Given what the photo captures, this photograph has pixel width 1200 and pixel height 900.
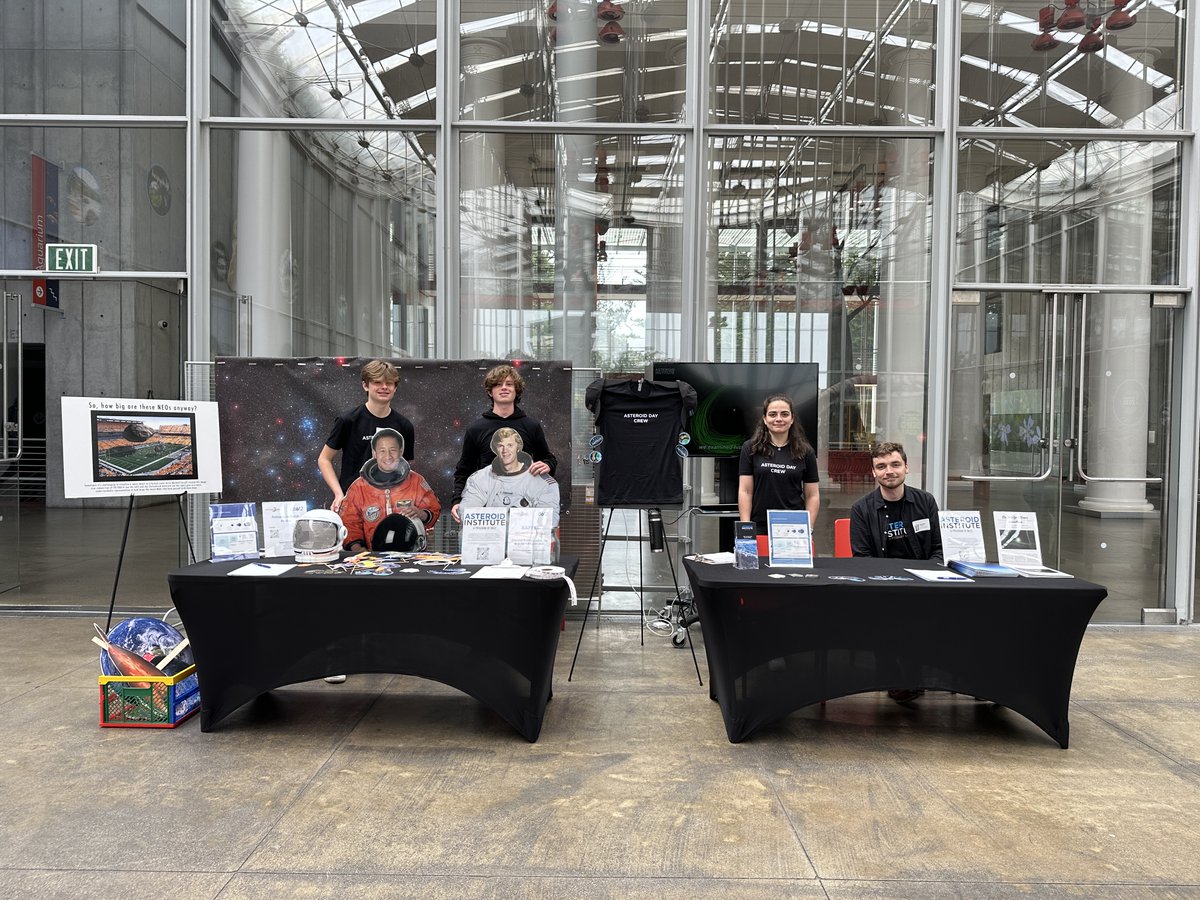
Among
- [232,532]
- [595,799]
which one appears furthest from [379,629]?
[595,799]

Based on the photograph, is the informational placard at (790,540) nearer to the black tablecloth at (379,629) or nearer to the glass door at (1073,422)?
the black tablecloth at (379,629)

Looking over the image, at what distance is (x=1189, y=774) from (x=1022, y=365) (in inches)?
142

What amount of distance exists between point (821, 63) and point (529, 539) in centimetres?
462

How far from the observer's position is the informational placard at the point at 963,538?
4129 millimetres

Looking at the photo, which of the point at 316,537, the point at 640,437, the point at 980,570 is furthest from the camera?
the point at 640,437

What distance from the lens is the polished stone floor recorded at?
106 inches

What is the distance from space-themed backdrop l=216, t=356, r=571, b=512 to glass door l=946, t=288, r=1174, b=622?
10.3 ft

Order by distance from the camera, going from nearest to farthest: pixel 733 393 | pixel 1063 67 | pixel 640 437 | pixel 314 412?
pixel 640 437
pixel 733 393
pixel 314 412
pixel 1063 67

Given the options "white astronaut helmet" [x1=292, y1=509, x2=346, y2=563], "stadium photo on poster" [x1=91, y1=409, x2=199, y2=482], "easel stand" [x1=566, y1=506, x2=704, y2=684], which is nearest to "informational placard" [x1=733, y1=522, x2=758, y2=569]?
"easel stand" [x1=566, y1=506, x2=704, y2=684]

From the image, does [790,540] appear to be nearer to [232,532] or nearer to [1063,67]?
[232,532]

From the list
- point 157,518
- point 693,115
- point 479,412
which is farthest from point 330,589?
point 157,518

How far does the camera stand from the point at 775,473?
197 inches

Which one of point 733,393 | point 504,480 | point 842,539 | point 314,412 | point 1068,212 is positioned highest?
point 1068,212

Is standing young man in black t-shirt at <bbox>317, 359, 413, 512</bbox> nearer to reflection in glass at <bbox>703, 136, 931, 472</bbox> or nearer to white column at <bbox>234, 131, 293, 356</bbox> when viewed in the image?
white column at <bbox>234, 131, 293, 356</bbox>
